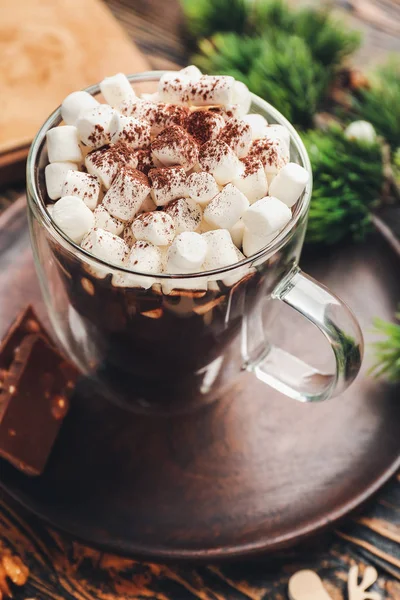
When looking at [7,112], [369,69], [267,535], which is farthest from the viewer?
[369,69]

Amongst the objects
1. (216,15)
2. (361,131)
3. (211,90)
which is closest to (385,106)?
(361,131)

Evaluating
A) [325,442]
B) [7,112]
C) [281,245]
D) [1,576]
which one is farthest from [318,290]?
[7,112]

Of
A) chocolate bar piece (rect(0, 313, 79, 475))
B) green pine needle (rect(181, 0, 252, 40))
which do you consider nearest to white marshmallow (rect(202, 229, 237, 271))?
chocolate bar piece (rect(0, 313, 79, 475))

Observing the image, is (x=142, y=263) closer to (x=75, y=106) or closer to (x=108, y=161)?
(x=108, y=161)

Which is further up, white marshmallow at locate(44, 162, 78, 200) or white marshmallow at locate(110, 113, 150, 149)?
white marshmallow at locate(110, 113, 150, 149)

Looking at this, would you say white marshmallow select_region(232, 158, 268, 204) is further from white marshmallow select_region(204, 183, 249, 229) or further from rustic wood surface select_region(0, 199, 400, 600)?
rustic wood surface select_region(0, 199, 400, 600)

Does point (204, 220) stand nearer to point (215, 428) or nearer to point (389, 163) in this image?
point (215, 428)
